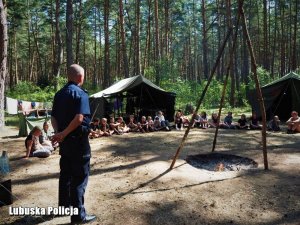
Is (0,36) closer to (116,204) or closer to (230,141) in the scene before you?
(230,141)

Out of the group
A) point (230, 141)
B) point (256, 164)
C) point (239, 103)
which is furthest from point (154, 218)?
point (239, 103)

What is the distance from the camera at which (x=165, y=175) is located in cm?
655

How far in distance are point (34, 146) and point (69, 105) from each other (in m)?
5.07

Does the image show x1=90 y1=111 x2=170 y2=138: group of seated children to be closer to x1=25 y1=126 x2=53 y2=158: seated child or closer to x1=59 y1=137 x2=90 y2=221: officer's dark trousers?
x1=25 y1=126 x2=53 y2=158: seated child

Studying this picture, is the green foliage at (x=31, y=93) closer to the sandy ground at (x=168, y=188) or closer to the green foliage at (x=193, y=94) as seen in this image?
the green foliage at (x=193, y=94)

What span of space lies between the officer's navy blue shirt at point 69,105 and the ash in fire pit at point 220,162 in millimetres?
4075

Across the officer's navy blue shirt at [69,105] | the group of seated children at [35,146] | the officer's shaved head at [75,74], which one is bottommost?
the group of seated children at [35,146]

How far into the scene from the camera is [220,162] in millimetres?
7953

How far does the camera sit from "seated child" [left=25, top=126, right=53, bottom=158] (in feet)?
27.6

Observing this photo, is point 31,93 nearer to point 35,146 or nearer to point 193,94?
point 193,94

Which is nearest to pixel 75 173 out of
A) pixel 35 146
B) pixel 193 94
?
pixel 35 146

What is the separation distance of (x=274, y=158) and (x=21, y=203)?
18.5ft

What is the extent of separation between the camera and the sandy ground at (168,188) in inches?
180

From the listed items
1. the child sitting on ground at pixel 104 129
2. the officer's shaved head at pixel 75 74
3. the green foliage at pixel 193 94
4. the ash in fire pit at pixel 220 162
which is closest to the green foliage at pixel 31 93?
the green foliage at pixel 193 94
